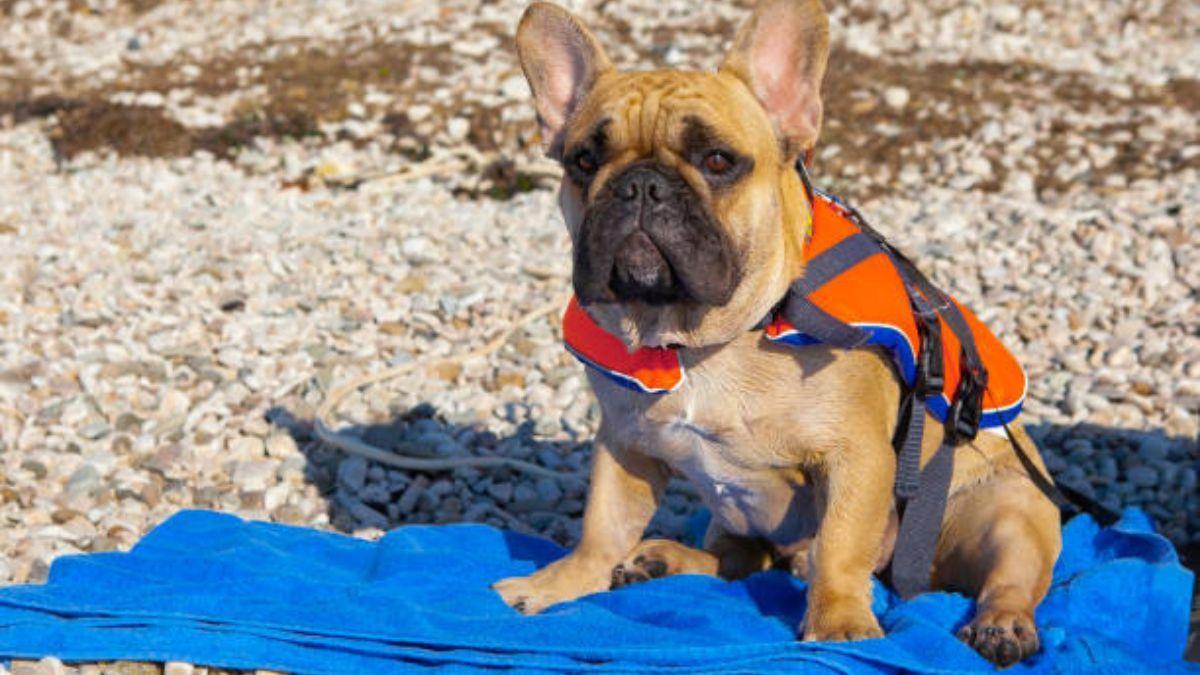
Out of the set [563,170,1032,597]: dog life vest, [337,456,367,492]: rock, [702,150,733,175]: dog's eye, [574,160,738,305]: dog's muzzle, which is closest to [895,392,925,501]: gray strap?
[563,170,1032,597]: dog life vest

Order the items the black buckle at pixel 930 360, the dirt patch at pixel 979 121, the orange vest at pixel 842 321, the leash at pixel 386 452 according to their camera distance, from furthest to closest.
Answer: the dirt patch at pixel 979 121 < the leash at pixel 386 452 < the black buckle at pixel 930 360 < the orange vest at pixel 842 321

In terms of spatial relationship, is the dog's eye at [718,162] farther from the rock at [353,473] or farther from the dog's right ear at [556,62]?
the rock at [353,473]

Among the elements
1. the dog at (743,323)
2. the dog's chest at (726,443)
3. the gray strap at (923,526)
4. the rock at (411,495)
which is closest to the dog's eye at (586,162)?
the dog at (743,323)

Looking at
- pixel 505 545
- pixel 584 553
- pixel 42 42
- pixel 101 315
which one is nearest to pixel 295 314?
pixel 101 315

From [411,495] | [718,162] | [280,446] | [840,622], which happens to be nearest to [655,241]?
[718,162]

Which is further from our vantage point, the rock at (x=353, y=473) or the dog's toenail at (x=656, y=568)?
the rock at (x=353, y=473)

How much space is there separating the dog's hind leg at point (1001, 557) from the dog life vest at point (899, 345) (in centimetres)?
10

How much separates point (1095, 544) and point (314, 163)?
23.6 ft

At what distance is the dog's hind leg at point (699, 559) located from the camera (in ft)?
13.6

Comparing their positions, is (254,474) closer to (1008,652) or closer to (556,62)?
(556,62)

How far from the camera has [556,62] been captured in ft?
12.7

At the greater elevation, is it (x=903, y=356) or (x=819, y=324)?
(x=819, y=324)

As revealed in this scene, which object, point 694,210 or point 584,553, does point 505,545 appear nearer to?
point 584,553

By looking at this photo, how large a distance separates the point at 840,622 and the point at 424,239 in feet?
17.0
